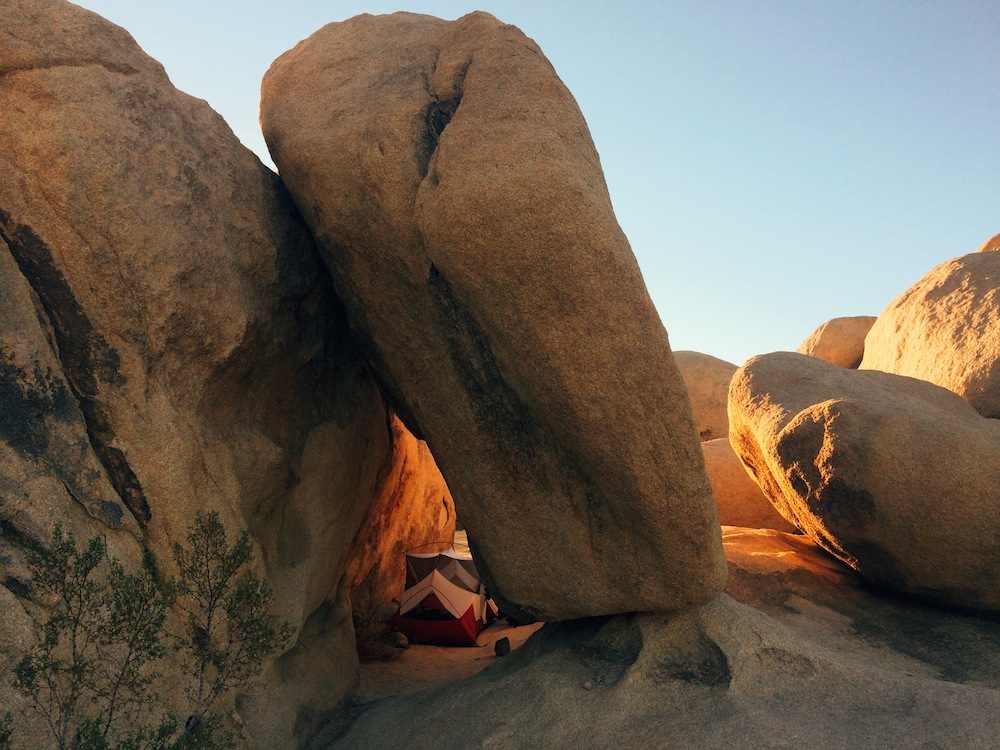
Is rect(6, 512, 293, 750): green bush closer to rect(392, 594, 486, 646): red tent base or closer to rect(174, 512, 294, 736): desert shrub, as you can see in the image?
rect(174, 512, 294, 736): desert shrub

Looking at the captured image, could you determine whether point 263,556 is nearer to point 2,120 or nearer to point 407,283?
point 407,283

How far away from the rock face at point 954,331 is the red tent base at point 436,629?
22.8 feet

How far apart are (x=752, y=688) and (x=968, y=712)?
1.40 meters

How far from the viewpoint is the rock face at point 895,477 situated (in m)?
6.81

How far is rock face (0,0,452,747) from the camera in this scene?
16.5ft

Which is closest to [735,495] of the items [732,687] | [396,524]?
[396,524]

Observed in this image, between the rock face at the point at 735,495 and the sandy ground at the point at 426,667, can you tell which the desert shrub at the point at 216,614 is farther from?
the rock face at the point at 735,495

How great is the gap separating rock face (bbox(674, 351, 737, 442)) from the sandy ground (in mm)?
10397

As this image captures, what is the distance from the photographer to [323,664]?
25.1 feet

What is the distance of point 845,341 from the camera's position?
1677 centimetres

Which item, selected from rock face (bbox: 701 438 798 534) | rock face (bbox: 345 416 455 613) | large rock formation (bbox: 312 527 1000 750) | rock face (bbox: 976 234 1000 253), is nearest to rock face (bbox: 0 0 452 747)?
large rock formation (bbox: 312 527 1000 750)

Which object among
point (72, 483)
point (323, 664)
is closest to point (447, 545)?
point (323, 664)

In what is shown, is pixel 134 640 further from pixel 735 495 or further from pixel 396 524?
pixel 735 495

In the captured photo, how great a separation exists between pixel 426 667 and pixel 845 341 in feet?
39.9
